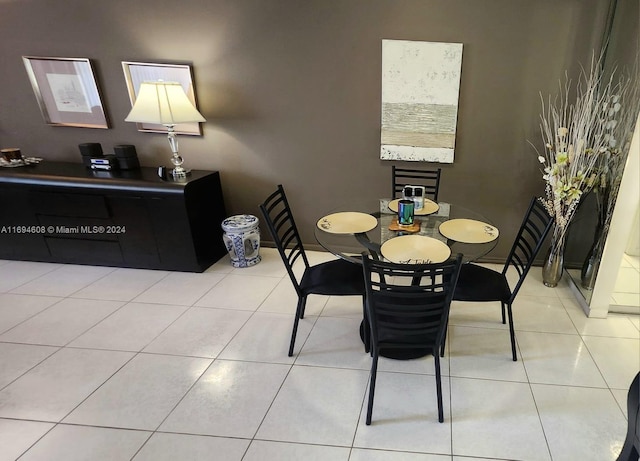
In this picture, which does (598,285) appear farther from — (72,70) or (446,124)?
(72,70)

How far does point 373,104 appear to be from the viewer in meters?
2.83

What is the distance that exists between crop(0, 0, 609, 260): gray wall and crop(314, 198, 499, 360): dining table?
2.96 ft

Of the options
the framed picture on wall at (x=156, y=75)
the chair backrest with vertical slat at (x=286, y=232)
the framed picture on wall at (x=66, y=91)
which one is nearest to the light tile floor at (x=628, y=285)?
the chair backrest with vertical slat at (x=286, y=232)

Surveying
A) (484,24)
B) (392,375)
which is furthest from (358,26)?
(392,375)

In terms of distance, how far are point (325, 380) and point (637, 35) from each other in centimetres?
288

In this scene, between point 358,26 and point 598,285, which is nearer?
point 598,285

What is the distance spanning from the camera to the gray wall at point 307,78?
2.51 metres

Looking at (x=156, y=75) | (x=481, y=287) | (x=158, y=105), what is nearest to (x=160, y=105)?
(x=158, y=105)

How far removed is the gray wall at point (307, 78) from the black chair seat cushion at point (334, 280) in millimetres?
1195

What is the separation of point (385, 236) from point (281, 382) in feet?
3.18

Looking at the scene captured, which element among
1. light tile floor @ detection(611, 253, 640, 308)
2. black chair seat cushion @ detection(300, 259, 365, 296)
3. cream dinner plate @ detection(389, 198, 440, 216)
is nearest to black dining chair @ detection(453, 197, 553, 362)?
cream dinner plate @ detection(389, 198, 440, 216)

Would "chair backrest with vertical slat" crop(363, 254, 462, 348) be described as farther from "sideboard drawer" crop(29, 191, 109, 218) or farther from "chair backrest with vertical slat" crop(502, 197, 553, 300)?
"sideboard drawer" crop(29, 191, 109, 218)

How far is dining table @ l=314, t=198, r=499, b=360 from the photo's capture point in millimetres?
1677

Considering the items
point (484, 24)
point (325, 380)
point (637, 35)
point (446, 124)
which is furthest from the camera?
point (446, 124)
